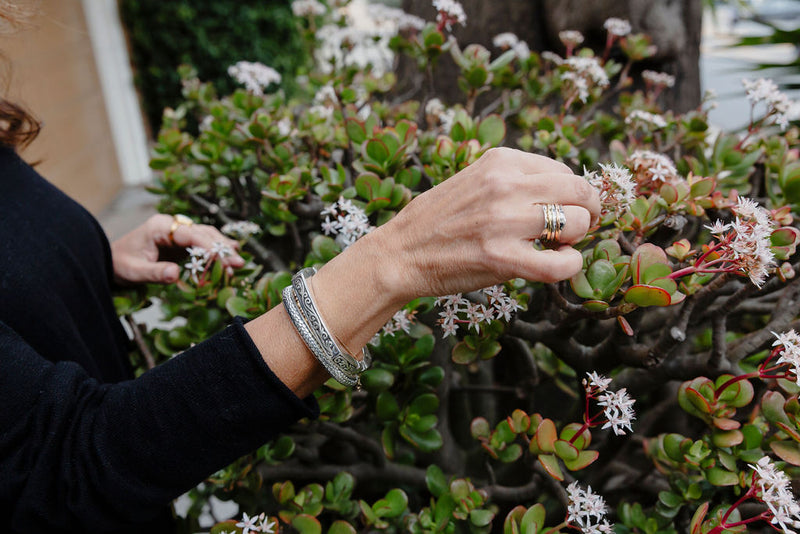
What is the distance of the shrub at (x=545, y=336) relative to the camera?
0.94 metres

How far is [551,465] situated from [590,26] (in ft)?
6.38

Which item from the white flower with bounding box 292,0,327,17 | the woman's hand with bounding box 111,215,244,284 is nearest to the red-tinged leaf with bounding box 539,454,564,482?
the woman's hand with bounding box 111,215,244,284

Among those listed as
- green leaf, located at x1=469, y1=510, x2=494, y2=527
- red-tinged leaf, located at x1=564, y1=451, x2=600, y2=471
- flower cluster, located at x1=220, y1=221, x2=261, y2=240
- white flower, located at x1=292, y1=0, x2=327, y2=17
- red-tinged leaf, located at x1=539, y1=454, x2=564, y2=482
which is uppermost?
white flower, located at x1=292, y1=0, x2=327, y2=17

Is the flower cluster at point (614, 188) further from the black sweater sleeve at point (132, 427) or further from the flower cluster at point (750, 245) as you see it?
the black sweater sleeve at point (132, 427)

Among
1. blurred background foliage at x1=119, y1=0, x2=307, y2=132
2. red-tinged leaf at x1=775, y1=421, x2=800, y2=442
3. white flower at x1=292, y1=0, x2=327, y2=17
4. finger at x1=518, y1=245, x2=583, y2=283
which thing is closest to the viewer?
finger at x1=518, y1=245, x2=583, y2=283

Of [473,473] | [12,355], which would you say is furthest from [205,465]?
[473,473]

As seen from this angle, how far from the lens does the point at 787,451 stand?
0.92 meters

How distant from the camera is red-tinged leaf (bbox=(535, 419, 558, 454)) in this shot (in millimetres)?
1008

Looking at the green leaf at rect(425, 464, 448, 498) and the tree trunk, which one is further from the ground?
the tree trunk

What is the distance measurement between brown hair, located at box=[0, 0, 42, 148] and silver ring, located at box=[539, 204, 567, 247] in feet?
3.83

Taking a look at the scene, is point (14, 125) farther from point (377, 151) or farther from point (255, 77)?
point (377, 151)

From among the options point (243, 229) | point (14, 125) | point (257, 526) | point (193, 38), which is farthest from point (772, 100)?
point (193, 38)

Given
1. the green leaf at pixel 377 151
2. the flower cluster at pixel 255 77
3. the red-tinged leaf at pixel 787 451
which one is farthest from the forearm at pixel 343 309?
the flower cluster at pixel 255 77

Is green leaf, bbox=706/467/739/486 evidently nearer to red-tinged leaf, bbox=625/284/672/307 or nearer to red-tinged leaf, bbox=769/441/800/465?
red-tinged leaf, bbox=769/441/800/465
